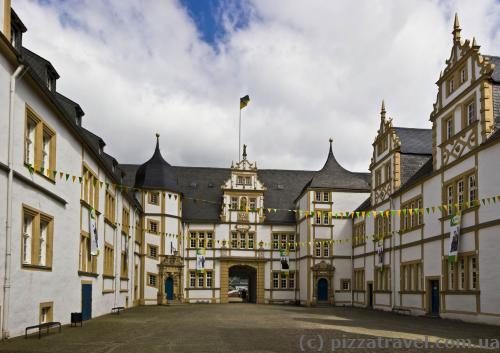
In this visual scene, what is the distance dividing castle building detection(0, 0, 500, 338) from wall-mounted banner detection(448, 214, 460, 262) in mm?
142

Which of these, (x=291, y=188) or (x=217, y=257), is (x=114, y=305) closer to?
(x=217, y=257)

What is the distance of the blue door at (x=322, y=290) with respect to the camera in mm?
55719

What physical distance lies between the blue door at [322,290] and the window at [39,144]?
3712cm

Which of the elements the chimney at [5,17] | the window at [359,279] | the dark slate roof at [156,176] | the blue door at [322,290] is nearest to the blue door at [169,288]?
the dark slate roof at [156,176]

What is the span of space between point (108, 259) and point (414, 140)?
2159 cm

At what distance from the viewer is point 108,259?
35938 mm

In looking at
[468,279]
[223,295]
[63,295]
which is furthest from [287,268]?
[63,295]

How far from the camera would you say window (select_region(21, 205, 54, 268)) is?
1978 centimetres

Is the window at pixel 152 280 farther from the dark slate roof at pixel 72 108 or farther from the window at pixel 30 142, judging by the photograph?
the window at pixel 30 142

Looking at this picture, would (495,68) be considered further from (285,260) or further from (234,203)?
(234,203)

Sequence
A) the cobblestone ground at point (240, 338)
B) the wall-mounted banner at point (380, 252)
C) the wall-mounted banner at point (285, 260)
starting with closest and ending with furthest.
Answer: the cobblestone ground at point (240, 338) < the wall-mounted banner at point (380, 252) < the wall-mounted banner at point (285, 260)

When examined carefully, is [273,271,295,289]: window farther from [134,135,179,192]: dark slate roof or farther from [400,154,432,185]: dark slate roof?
[400,154,432,185]: dark slate roof

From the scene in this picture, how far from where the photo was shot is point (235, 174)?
61969 millimetres

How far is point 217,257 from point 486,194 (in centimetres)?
3637
